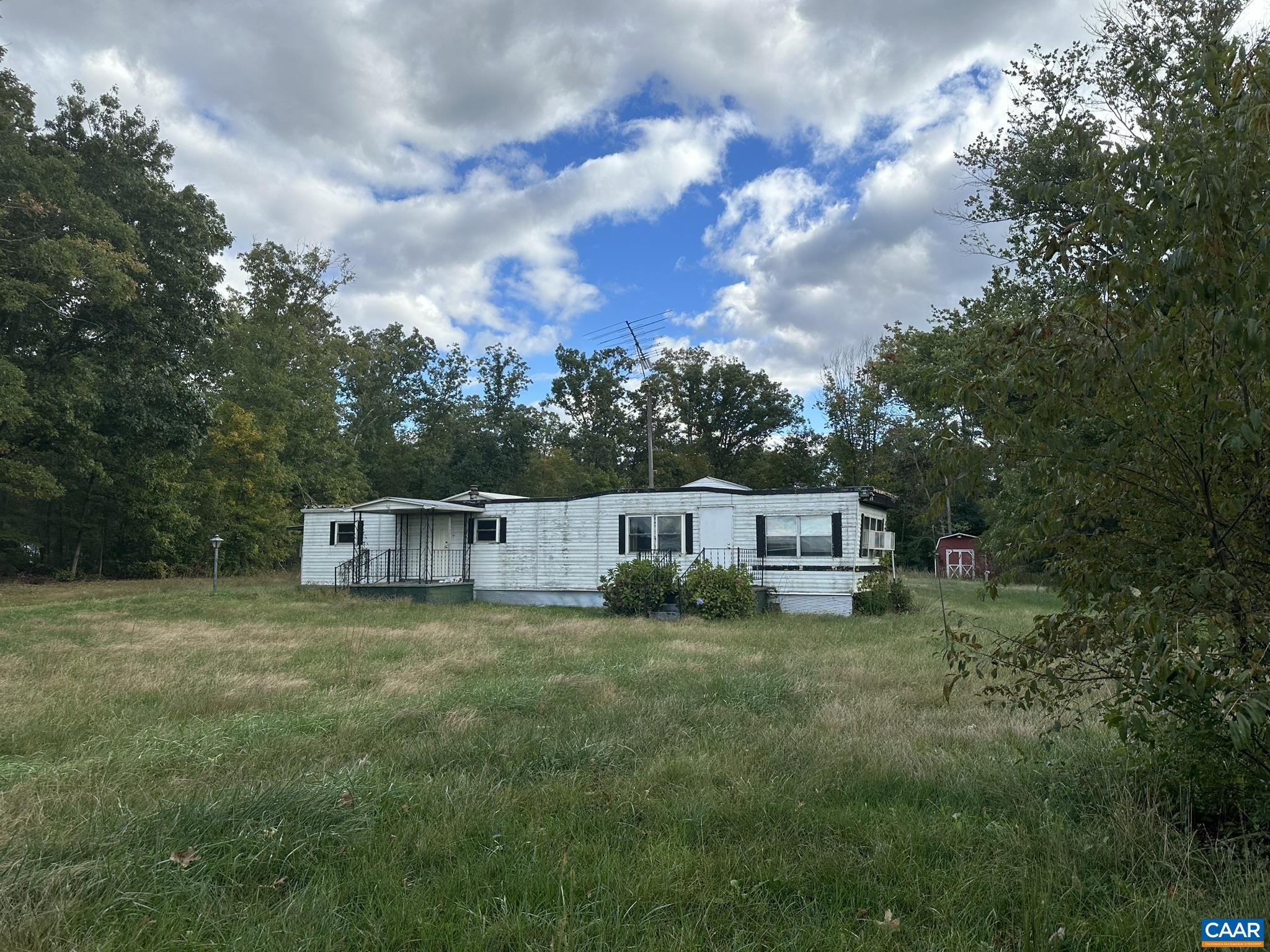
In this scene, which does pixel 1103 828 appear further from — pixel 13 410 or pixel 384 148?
pixel 13 410

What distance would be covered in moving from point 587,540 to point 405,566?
5554 mm

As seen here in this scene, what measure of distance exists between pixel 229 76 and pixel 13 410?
9374mm

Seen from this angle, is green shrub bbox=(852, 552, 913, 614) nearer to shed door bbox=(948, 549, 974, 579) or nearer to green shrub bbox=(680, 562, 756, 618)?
green shrub bbox=(680, 562, 756, 618)

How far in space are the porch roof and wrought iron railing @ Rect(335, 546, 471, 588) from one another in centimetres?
116

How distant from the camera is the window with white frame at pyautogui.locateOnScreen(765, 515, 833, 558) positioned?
15648 mm

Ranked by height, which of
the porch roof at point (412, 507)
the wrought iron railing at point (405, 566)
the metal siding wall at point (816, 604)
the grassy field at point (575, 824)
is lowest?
the metal siding wall at point (816, 604)

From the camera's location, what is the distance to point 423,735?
16.5 feet

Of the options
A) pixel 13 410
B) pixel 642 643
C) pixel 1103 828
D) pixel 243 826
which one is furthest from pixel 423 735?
pixel 13 410

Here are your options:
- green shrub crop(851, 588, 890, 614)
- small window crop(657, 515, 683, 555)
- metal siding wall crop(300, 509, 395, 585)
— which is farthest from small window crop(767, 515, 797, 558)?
metal siding wall crop(300, 509, 395, 585)

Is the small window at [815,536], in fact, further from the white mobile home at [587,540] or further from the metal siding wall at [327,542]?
the metal siding wall at [327,542]

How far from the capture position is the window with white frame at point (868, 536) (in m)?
15.9

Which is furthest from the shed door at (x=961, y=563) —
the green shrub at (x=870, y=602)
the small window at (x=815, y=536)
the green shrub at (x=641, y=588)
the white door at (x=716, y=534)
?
the green shrub at (x=641, y=588)

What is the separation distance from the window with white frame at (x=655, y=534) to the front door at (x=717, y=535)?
1.86 feet

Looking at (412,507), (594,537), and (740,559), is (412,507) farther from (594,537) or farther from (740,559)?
(740,559)
